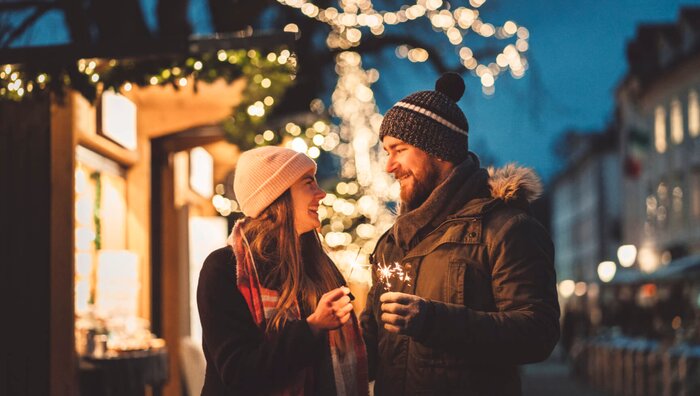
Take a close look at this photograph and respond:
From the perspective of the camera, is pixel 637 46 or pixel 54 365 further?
pixel 637 46

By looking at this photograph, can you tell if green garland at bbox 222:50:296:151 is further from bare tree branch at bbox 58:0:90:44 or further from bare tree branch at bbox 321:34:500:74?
bare tree branch at bbox 321:34:500:74

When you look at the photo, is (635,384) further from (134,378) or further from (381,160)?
(134,378)

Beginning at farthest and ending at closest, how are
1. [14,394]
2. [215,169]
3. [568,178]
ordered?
[568,178]
[215,169]
[14,394]

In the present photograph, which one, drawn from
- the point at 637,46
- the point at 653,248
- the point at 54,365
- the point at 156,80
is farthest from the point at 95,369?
the point at 637,46

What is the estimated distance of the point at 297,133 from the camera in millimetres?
11508

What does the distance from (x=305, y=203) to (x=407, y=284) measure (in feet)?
1.60

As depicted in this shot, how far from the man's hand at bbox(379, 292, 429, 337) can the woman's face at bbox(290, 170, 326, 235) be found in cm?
57

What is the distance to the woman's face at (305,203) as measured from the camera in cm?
383

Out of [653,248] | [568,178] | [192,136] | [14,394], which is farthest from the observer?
[568,178]

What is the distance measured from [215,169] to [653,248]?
29.2 m

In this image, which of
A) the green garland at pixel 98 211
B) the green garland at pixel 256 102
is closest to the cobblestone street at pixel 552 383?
the green garland at pixel 256 102

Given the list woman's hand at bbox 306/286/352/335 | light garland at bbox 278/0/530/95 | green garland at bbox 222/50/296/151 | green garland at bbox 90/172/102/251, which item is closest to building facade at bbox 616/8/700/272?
light garland at bbox 278/0/530/95

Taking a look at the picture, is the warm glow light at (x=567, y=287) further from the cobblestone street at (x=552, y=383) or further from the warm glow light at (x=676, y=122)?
the cobblestone street at (x=552, y=383)

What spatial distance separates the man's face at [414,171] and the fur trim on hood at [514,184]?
0.72 feet
